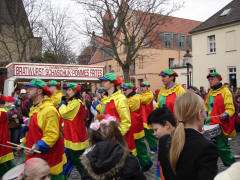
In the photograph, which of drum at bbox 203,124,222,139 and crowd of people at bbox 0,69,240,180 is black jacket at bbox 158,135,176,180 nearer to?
crowd of people at bbox 0,69,240,180

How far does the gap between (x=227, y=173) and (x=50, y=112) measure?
3948mm

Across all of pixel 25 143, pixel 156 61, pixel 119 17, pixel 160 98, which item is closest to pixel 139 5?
pixel 119 17

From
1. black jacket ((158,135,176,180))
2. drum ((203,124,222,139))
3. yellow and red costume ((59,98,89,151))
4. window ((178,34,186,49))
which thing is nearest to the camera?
black jacket ((158,135,176,180))

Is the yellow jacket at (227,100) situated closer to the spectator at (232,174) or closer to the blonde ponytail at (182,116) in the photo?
the blonde ponytail at (182,116)

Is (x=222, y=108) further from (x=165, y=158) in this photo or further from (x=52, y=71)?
(x=52, y=71)

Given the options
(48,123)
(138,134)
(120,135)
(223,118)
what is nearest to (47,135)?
(48,123)

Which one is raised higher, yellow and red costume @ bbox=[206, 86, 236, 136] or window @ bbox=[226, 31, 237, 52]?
window @ bbox=[226, 31, 237, 52]

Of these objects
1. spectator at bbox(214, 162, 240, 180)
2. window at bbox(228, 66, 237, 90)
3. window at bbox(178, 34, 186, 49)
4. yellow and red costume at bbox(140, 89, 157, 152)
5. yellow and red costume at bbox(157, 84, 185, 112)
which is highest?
window at bbox(178, 34, 186, 49)

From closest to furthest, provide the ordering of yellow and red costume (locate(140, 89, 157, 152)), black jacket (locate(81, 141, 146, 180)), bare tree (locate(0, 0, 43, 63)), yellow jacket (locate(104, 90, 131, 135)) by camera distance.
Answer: black jacket (locate(81, 141, 146, 180)) < yellow jacket (locate(104, 90, 131, 135)) < yellow and red costume (locate(140, 89, 157, 152)) < bare tree (locate(0, 0, 43, 63))

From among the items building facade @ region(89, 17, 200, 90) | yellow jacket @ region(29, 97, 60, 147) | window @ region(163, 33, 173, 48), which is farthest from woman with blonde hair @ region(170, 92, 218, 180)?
window @ region(163, 33, 173, 48)

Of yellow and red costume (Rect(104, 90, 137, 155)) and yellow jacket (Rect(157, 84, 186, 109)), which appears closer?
yellow and red costume (Rect(104, 90, 137, 155))

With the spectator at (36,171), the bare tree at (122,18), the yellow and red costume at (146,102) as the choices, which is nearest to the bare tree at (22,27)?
the bare tree at (122,18)

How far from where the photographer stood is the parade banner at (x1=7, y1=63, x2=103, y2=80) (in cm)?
2323

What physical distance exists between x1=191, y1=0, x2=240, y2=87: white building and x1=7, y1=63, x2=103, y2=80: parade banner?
568 inches
